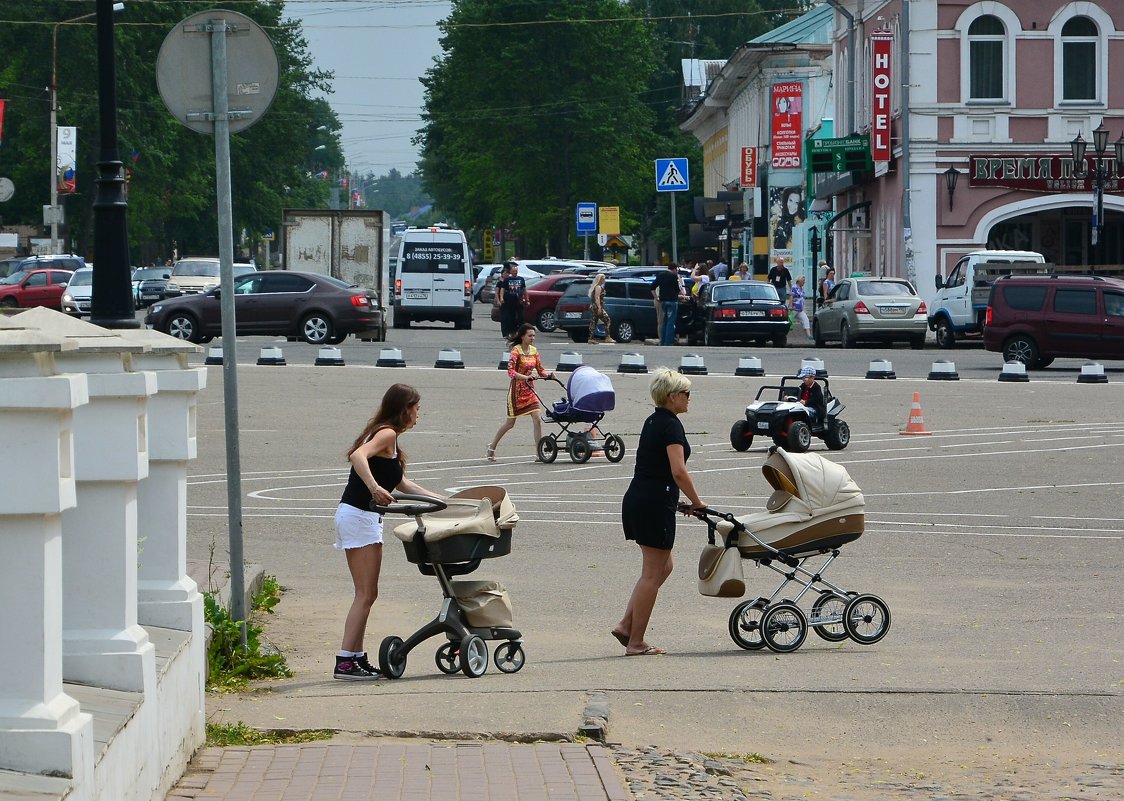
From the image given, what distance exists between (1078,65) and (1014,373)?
19.1 m

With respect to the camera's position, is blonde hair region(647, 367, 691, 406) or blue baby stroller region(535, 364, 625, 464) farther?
blue baby stroller region(535, 364, 625, 464)

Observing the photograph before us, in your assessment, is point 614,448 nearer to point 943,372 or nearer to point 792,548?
point 792,548

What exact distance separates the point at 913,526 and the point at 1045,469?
14.6 ft

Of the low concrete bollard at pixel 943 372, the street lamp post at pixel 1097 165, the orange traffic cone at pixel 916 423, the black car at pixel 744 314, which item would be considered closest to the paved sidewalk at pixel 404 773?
the orange traffic cone at pixel 916 423

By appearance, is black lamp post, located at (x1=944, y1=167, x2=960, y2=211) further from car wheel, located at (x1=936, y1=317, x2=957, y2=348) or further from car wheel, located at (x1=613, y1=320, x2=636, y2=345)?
car wheel, located at (x1=613, y1=320, x2=636, y2=345)

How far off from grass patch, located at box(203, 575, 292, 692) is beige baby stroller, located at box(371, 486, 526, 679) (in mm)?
570

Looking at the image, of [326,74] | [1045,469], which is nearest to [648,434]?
[1045,469]

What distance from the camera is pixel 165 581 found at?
6.61 metres

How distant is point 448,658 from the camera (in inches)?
348

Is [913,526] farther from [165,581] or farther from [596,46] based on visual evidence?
[596,46]

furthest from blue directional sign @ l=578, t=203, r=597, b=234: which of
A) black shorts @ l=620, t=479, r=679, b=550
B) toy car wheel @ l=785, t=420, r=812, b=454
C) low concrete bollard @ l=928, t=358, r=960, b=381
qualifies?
black shorts @ l=620, t=479, r=679, b=550

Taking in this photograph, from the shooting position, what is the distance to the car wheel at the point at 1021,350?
31734 millimetres

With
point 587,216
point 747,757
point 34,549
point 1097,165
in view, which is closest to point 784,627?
point 747,757

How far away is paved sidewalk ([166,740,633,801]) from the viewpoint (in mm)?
6055
